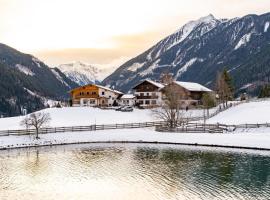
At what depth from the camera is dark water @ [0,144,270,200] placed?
A: 38.5 m

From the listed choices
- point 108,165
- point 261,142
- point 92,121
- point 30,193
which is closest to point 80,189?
point 30,193

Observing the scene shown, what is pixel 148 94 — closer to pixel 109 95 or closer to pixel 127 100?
pixel 127 100

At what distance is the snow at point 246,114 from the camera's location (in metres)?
94.2

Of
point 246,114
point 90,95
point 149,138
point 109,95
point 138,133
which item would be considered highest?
point 109,95

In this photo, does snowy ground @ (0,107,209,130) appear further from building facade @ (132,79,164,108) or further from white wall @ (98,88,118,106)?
white wall @ (98,88,118,106)

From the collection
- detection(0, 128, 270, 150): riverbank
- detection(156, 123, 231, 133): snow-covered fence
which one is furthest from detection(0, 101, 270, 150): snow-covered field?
detection(156, 123, 231, 133): snow-covered fence

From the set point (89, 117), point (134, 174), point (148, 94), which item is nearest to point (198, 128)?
point (89, 117)

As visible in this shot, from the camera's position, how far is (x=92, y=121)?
103 meters

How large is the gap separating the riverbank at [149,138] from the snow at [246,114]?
45.3 ft

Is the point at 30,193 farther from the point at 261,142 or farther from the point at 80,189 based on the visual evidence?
the point at 261,142

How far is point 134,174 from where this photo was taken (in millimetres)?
47562

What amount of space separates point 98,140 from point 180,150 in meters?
19.1

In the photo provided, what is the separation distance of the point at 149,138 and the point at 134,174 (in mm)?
31278

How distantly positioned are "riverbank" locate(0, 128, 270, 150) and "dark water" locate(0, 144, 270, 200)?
489 centimetres
